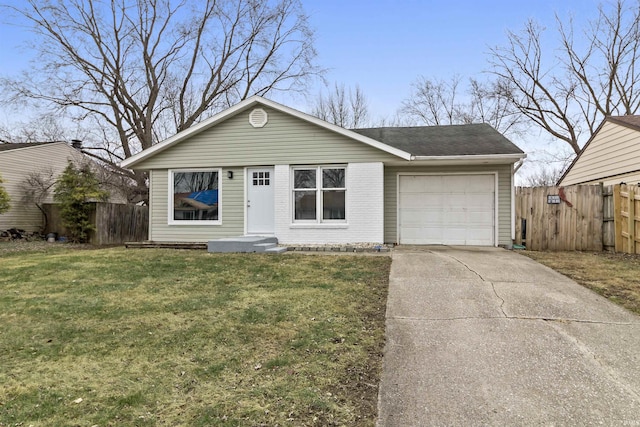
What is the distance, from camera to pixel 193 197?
11.7 meters

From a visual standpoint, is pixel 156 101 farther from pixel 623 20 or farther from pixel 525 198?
pixel 623 20

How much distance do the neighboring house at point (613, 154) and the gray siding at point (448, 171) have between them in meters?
4.13

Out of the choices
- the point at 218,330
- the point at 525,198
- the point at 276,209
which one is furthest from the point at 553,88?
the point at 218,330

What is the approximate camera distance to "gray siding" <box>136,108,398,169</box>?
10584 mm

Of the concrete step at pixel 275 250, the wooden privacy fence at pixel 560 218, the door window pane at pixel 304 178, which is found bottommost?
the concrete step at pixel 275 250

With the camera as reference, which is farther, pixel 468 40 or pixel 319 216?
pixel 468 40

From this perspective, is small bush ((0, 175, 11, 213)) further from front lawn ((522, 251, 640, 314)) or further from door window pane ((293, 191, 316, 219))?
front lawn ((522, 251, 640, 314))

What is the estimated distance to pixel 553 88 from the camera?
25.0 m

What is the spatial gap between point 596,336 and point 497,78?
26134 millimetres

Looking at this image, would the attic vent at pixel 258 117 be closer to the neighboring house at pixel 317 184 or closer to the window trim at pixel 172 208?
the neighboring house at pixel 317 184

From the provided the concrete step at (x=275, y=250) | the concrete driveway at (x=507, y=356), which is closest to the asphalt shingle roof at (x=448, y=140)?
the concrete step at (x=275, y=250)

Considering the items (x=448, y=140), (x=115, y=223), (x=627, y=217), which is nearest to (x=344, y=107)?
(x=448, y=140)

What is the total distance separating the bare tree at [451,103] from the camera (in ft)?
88.6

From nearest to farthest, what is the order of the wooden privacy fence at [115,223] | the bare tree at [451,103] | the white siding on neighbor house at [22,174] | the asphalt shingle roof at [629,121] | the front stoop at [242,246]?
the front stoop at [242,246]
the asphalt shingle roof at [629,121]
the wooden privacy fence at [115,223]
the white siding on neighbor house at [22,174]
the bare tree at [451,103]
